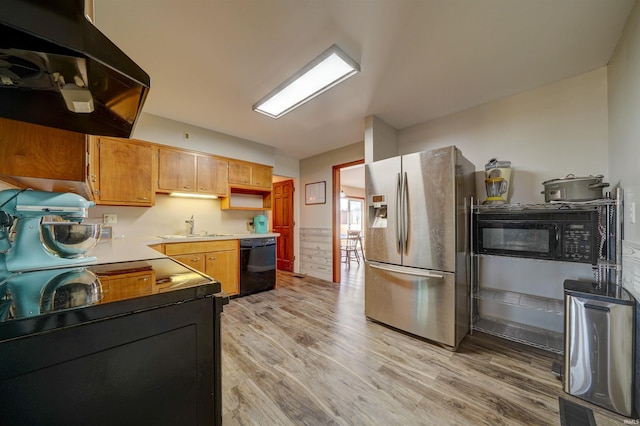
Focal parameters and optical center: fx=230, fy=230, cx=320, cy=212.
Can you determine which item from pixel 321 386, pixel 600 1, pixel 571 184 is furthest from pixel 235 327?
pixel 600 1

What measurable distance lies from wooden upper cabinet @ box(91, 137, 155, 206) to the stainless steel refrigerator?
2789mm

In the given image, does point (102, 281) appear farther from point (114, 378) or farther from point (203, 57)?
point (203, 57)

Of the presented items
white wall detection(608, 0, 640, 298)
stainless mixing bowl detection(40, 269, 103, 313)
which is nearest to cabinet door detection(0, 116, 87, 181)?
stainless mixing bowl detection(40, 269, 103, 313)

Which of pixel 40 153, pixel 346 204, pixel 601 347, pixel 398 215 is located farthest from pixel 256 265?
pixel 346 204

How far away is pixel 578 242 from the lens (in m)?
1.78

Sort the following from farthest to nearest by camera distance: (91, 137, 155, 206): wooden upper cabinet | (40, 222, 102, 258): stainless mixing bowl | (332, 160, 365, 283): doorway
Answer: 1. (332, 160, 365, 283): doorway
2. (91, 137, 155, 206): wooden upper cabinet
3. (40, 222, 102, 258): stainless mixing bowl

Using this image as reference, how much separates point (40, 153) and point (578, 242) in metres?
3.35

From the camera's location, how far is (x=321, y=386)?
1611 mm

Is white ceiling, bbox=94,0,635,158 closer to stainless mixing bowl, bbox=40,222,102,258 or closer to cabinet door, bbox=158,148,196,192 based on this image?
cabinet door, bbox=158,148,196,192

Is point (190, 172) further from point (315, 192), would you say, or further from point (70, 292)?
point (70, 292)

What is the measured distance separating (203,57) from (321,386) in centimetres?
271

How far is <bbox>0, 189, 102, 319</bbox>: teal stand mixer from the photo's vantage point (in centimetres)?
63

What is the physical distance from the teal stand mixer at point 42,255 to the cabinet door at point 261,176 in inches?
108

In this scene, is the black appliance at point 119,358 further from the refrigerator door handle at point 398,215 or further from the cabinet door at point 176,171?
the cabinet door at point 176,171
